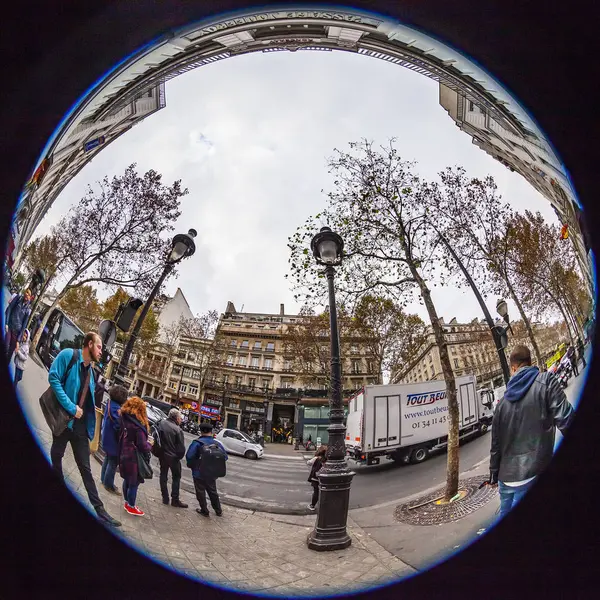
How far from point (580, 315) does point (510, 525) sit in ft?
3.53

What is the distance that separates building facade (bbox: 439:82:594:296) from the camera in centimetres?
151

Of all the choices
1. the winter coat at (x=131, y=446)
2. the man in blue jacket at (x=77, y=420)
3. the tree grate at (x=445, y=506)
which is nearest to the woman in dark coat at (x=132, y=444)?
the winter coat at (x=131, y=446)

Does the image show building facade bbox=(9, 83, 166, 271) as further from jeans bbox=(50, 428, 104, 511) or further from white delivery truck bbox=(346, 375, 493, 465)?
white delivery truck bbox=(346, 375, 493, 465)

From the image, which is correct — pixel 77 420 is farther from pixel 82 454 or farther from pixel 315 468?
pixel 315 468

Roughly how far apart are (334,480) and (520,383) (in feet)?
2.85

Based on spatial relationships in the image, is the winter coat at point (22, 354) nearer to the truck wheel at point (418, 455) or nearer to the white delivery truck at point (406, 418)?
the white delivery truck at point (406, 418)

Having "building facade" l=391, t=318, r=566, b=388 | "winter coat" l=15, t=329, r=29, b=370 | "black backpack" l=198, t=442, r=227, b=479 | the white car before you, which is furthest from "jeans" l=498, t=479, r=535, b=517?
"winter coat" l=15, t=329, r=29, b=370

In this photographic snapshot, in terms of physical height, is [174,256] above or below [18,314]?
above

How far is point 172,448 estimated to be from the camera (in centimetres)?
138

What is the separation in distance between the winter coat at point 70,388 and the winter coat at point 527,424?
1.64m

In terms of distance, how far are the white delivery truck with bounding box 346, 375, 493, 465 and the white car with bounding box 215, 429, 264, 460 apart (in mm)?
436

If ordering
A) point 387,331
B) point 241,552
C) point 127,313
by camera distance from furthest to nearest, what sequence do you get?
point 387,331 → point 127,313 → point 241,552

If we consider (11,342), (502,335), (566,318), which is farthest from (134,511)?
(566,318)

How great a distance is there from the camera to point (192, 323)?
157 cm
